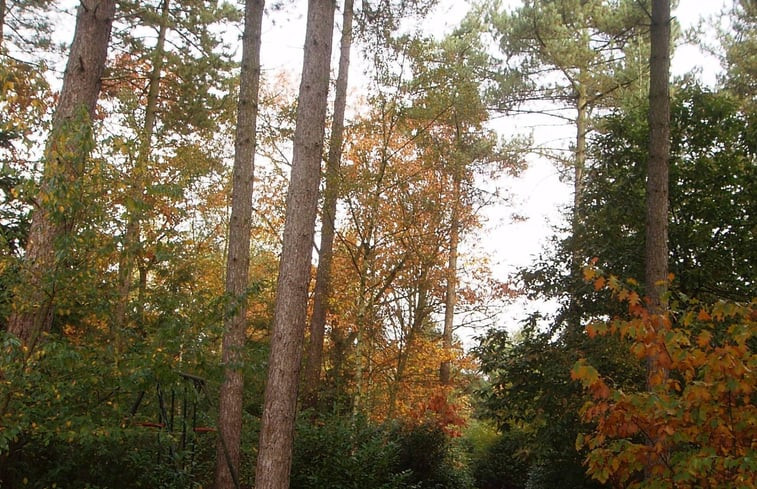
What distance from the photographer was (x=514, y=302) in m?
15.5

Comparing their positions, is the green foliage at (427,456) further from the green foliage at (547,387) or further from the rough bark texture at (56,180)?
the rough bark texture at (56,180)

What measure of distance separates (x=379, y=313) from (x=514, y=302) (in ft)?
13.7

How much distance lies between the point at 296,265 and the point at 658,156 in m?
4.17

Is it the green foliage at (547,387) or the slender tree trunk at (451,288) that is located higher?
the slender tree trunk at (451,288)

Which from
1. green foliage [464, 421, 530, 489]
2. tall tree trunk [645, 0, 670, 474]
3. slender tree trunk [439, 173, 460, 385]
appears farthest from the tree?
green foliage [464, 421, 530, 489]

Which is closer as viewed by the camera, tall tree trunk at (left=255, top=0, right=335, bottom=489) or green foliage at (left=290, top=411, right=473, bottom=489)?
tall tree trunk at (left=255, top=0, right=335, bottom=489)

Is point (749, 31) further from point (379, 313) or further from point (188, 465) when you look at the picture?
point (188, 465)

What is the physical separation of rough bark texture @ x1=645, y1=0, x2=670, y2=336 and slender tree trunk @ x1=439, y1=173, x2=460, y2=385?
17.1 ft

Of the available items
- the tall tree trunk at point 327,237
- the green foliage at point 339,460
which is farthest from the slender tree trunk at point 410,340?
the green foliage at point 339,460

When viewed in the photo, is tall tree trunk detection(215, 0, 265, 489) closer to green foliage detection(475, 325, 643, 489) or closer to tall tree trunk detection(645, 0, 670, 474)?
green foliage detection(475, 325, 643, 489)

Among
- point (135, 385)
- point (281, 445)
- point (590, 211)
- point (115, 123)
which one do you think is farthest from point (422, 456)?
point (115, 123)

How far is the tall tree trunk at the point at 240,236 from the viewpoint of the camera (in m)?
7.79

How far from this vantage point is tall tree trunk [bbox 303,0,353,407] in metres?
11.7

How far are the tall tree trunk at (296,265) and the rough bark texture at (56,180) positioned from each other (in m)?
2.01
